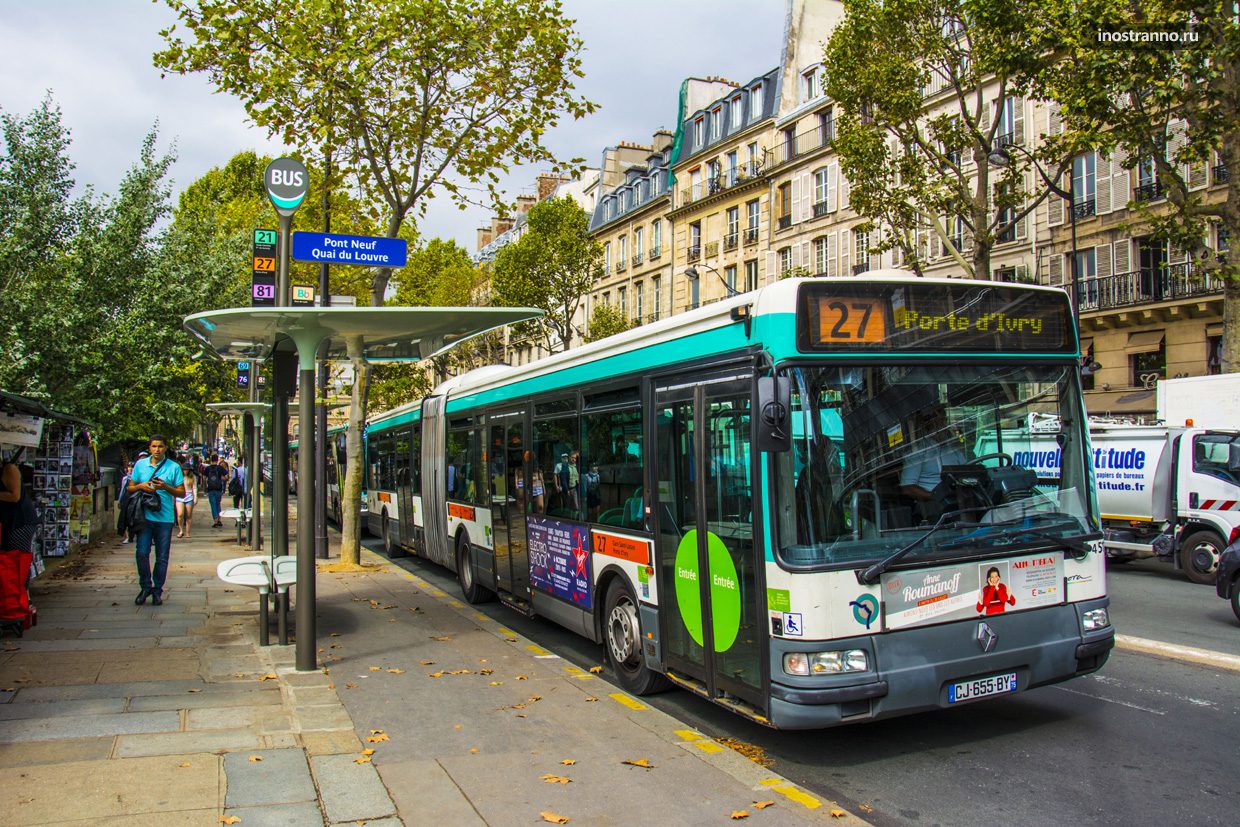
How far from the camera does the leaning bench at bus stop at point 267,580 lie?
29.9 ft

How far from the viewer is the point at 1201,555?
14.6 metres

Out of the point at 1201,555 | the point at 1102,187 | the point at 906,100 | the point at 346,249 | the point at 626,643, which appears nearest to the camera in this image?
the point at 626,643

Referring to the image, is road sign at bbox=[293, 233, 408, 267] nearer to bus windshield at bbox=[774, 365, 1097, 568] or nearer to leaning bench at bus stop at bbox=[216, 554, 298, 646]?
leaning bench at bus stop at bbox=[216, 554, 298, 646]

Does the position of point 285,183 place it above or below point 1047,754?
above

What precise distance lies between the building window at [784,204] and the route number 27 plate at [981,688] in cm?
4080

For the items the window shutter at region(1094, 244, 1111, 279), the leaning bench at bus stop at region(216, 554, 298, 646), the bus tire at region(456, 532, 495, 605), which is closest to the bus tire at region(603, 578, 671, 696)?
the leaning bench at bus stop at region(216, 554, 298, 646)

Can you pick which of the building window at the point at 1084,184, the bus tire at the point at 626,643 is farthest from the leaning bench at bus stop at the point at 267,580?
the building window at the point at 1084,184

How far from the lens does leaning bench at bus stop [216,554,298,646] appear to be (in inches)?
359

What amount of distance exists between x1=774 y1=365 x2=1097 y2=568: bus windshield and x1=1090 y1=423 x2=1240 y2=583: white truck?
9.03 meters

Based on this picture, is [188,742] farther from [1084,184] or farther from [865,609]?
[1084,184]

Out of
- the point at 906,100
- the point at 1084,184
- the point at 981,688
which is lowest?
the point at 981,688

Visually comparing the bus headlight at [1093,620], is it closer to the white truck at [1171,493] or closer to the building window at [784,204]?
the white truck at [1171,493]

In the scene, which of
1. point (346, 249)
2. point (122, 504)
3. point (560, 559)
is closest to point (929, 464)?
point (560, 559)

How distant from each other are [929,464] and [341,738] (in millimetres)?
4043
